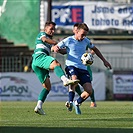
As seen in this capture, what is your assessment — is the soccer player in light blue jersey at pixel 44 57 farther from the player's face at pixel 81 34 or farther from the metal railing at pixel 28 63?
the metal railing at pixel 28 63

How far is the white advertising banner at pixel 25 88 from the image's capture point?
99.1 feet

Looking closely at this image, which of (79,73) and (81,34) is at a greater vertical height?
(81,34)

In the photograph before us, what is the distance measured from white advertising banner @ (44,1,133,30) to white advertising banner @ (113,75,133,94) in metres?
8.14

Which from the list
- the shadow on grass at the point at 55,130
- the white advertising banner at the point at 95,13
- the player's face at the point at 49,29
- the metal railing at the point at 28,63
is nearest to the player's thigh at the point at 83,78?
the player's face at the point at 49,29

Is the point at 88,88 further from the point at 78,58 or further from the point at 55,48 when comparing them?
the point at 55,48

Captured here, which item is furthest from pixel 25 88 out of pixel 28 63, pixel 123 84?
pixel 28 63

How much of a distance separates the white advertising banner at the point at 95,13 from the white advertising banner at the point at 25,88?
934 centimetres

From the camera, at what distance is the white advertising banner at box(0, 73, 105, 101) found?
30.2 meters

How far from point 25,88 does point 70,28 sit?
10.0 metres

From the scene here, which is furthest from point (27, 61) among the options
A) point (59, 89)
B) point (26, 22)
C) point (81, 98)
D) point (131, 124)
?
point (131, 124)

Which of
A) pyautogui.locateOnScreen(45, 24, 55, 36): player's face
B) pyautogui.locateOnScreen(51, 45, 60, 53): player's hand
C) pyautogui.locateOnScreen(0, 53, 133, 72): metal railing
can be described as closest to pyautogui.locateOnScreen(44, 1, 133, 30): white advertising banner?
pyautogui.locateOnScreen(0, 53, 133, 72): metal railing

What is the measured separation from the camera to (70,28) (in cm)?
3972

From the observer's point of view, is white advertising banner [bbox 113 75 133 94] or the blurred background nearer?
white advertising banner [bbox 113 75 133 94]

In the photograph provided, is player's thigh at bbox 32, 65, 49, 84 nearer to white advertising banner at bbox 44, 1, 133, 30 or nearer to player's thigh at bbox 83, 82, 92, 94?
player's thigh at bbox 83, 82, 92, 94
